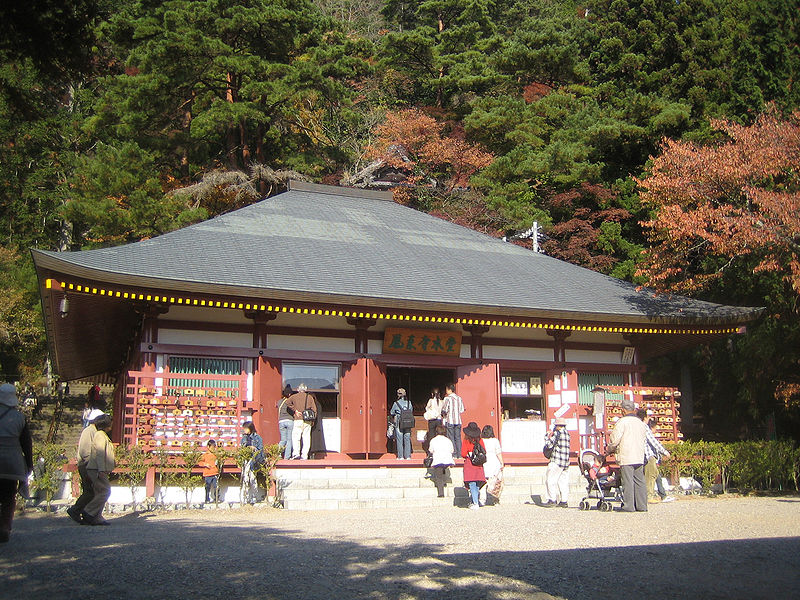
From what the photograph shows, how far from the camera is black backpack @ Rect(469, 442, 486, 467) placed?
11.5 meters

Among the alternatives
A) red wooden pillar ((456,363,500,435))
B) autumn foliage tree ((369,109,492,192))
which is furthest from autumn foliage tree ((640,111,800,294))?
autumn foliage tree ((369,109,492,192))

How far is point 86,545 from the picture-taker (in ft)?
23.6

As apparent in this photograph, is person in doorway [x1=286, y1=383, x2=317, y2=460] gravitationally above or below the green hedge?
above

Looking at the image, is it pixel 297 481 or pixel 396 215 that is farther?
pixel 396 215

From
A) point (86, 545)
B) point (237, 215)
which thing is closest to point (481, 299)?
point (237, 215)

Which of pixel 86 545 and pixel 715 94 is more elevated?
pixel 715 94

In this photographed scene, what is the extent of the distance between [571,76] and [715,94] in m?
8.24

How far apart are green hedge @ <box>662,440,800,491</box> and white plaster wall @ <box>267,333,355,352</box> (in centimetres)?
665

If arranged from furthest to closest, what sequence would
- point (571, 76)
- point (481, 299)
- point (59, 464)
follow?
point (571, 76) → point (481, 299) → point (59, 464)

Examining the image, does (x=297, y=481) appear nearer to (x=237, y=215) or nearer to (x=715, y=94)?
(x=237, y=215)

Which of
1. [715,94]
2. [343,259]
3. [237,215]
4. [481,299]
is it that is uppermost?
[715,94]

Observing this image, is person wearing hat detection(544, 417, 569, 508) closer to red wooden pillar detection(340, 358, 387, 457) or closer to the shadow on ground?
red wooden pillar detection(340, 358, 387, 457)

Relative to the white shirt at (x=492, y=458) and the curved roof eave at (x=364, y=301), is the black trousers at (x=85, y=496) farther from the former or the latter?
the white shirt at (x=492, y=458)

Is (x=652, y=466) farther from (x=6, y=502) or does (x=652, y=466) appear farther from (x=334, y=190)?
(x=334, y=190)
